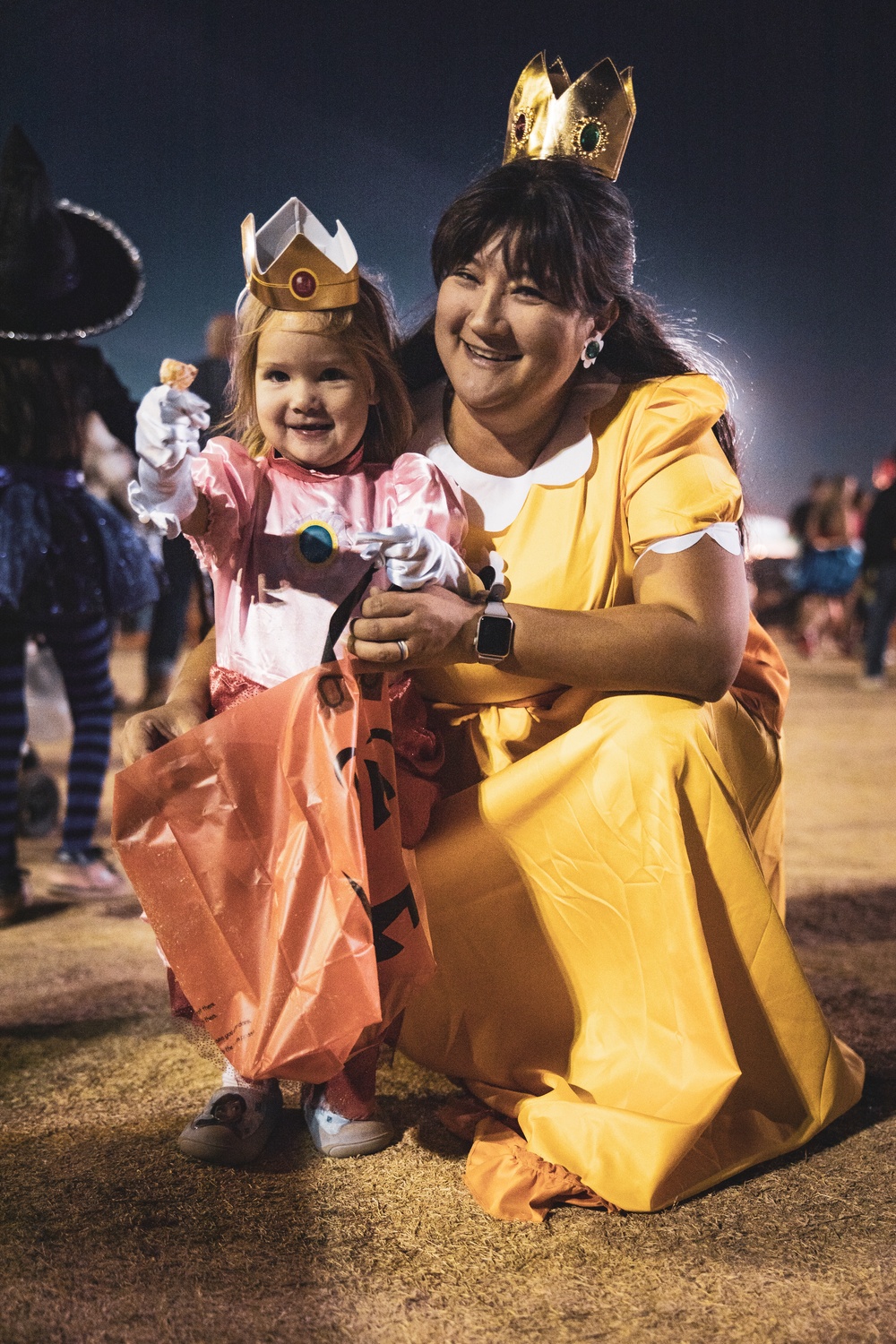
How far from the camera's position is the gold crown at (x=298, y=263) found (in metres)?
1.46

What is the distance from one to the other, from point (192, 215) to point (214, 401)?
1.02 meters

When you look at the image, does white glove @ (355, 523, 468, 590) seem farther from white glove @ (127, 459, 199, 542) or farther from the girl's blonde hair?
the girl's blonde hair

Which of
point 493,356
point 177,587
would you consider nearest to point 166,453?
point 493,356

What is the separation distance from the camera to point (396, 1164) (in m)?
1.38

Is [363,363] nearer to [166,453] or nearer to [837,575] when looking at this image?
[166,453]

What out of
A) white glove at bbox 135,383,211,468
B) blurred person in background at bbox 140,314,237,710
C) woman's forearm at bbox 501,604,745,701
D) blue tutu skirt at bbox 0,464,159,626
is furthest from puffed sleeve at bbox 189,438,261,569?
blurred person in background at bbox 140,314,237,710

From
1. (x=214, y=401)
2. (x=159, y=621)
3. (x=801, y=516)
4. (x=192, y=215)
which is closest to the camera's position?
(x=214, y=401)

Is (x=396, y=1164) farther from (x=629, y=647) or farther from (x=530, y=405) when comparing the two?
(x=530, y=405)

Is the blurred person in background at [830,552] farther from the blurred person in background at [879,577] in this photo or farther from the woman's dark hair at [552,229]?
the woman's dark hair at [552,229]

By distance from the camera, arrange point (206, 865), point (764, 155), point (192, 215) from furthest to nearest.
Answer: point (764, 155)
point (192, 215)
point (206, 865)

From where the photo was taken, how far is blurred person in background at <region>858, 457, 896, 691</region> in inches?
287

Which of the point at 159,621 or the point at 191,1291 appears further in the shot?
the point at 159,621

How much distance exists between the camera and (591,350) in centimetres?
160

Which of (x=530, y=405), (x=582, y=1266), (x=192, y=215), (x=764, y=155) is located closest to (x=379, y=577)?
(x=530, y=405)
